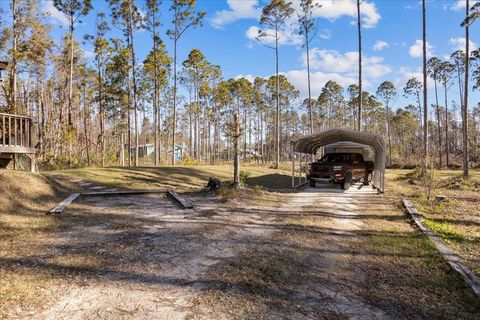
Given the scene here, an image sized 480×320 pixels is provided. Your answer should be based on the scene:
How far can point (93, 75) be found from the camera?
35469mm

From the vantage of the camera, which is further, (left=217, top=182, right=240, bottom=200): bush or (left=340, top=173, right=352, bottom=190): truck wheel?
(left=340, top=173, right=352, bottom=190): truck wheel

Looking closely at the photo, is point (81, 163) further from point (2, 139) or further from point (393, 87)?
point (393, 87)

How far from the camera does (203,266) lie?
16.3 ft

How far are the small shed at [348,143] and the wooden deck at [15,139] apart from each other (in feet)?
39.2

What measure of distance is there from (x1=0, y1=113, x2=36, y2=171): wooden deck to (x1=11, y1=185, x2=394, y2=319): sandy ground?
5.43 m

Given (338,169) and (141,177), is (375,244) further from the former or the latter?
(141,177)

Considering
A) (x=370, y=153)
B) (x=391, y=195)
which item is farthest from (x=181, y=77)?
(x=391, y=195)

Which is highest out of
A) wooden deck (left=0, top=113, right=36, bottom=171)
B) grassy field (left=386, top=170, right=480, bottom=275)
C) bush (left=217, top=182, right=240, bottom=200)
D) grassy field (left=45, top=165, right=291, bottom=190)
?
wooden deck (left=0, top=113, right=36, bottom=171)

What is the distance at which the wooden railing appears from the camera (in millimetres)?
12098

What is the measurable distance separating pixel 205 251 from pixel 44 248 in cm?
282

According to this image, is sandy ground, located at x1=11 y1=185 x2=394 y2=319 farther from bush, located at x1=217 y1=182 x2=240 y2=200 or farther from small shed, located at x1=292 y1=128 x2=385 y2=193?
small shed, located at x1=292 y1=128 x2=385 y2=193

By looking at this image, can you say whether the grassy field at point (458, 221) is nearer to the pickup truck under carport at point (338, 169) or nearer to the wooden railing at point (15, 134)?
the pickup truck under carport at point (338, 169)

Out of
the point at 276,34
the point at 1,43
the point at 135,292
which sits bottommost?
the point at 135,292

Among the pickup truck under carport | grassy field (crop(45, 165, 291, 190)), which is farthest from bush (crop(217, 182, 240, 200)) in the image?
the pickup truck under carport
